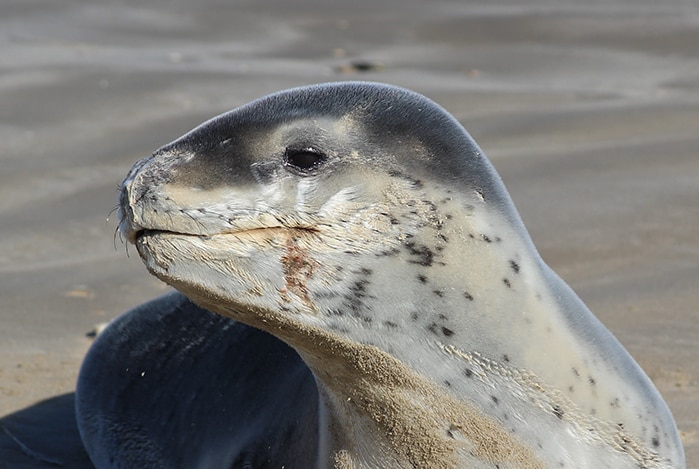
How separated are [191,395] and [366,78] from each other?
5.07m

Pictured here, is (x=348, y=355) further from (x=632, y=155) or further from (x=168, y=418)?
(x=632, y=155)

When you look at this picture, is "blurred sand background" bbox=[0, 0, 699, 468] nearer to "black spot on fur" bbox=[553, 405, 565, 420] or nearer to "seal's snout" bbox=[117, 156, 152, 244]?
"black spot on fur" bbox=[553, 405, 565, 420]

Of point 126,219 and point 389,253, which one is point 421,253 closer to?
point 389,253

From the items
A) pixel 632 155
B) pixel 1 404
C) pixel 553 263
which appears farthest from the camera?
pixel 632 155

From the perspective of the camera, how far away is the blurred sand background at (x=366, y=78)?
4766 mm

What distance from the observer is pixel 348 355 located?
2559 mm

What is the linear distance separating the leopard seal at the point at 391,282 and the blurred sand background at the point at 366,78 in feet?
3.53

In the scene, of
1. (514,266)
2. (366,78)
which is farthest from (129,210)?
(366,78)

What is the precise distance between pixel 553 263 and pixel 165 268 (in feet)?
10.6

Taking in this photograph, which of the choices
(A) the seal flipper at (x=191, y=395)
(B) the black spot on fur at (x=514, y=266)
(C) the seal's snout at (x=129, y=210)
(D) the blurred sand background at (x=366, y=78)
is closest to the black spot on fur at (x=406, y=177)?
(B) the black spot on fur at (x=514, y=266)

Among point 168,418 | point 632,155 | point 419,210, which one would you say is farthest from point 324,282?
point 632,155

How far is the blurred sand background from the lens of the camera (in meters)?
4.77

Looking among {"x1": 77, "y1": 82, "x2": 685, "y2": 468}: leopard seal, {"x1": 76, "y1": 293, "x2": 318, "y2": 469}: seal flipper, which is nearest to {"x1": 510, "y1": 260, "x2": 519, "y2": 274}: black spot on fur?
{"x1": 77, "y1": 82, "x2": 685, "y2": 468}: leopard seal

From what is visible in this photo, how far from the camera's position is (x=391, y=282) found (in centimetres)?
253
